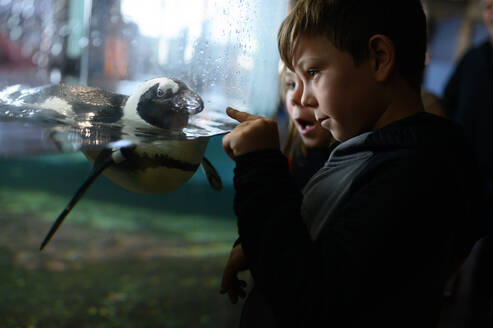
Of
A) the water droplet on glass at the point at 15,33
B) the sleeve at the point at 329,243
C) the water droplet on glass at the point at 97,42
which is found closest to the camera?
the sleeve at the point at 329,243

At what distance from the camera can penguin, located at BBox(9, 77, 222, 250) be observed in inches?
16.1

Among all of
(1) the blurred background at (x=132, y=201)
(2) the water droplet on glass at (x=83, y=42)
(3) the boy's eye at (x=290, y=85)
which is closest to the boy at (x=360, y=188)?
(1) the blurred background at (x=132, y=201)

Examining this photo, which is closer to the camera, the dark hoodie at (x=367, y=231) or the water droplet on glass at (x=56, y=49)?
the dark hoodie at (x=367, y=231)

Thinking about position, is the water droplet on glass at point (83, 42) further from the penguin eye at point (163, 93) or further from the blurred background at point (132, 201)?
the penguin eye at point (163, 93)

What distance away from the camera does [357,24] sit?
0.45 m

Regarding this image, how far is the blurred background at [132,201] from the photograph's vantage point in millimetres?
538

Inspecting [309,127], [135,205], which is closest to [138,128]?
[309,127]

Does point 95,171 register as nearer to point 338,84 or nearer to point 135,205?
point 338,84

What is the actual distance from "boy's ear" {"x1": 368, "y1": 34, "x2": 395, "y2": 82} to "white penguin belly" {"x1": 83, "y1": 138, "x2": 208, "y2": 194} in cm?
21

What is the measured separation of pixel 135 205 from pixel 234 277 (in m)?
0.52

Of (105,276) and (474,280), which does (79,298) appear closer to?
(105,276)

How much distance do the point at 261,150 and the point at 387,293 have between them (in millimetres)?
192

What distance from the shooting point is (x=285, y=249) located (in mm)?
380

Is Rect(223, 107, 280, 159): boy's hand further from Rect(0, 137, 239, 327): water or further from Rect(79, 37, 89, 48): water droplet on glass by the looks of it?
Rect(79, 37, 89, 48): water droplet on glass
